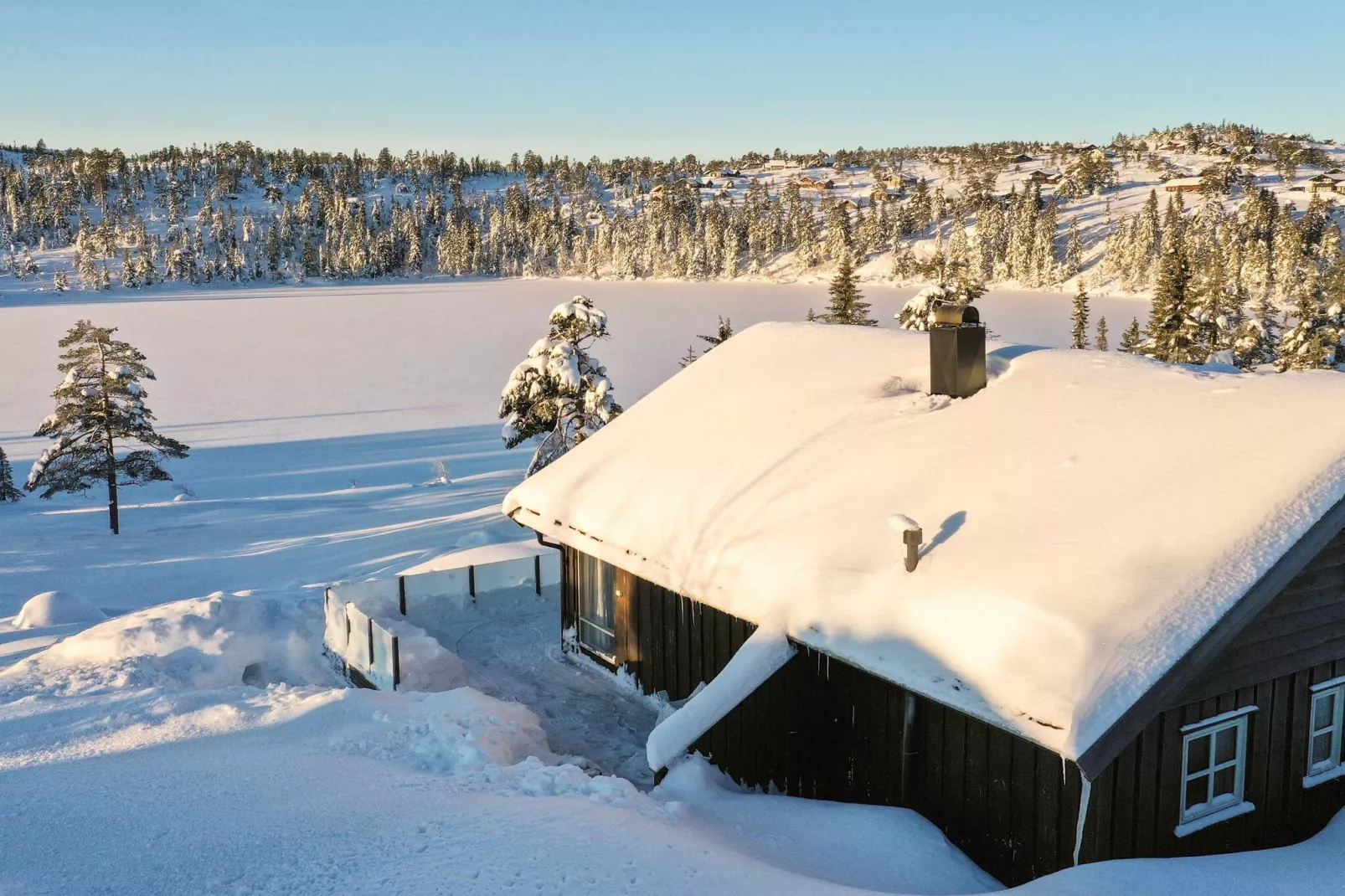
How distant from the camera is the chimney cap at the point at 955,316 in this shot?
36.1 feet

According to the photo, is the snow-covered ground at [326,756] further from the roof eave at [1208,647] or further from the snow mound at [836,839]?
the roof eave at [1208,647]

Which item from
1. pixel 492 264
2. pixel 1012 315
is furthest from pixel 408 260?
pixel 1012 315

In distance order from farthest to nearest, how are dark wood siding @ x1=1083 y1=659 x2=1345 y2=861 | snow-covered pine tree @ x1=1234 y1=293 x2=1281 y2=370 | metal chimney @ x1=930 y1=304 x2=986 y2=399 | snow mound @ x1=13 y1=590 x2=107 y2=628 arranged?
1. snow-covered pine tree @ x1=1234 y1=293 x2=1281 y2=370
2. snow mound @ x1=13 y1=590 x2=107 y2=628
3. metal chimney @ x1=930 y1=304 x2=986 y2=399
4. dark wood siding @ x1=1083 y1=659 x2=1345 y2=861

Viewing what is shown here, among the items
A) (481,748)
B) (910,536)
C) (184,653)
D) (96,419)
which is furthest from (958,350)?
(96,419)

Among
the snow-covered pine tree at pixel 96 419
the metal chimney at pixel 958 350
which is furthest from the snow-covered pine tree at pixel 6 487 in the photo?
the metal chimney at pixel 958 350

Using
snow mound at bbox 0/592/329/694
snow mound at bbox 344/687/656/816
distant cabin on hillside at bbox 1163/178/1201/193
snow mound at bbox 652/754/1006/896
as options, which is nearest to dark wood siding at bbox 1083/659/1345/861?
snow mound at bbox 652/754/1006/896

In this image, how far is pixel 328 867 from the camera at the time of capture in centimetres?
654

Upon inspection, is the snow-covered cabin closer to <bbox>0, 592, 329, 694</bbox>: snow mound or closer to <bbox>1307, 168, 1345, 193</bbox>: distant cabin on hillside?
<bbox>0, 592, 329, 694</bbox>: snow mound

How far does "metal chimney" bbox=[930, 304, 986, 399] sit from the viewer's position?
11094 millimetres

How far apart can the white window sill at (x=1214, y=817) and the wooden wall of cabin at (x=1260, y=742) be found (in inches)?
2.3

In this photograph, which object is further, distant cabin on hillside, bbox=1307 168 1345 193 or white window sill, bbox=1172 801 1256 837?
distant cabin on hillside, bbox=1307 168 1345 193

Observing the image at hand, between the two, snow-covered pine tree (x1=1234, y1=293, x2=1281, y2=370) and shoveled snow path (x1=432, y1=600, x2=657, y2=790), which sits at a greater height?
snow-covered pine tree (x1=1234, y1=293, x2=1281, y2=370)

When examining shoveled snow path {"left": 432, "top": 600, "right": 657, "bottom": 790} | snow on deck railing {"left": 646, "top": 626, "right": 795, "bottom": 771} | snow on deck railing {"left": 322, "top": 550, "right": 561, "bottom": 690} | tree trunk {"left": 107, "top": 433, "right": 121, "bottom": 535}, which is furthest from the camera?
tree trunk {"left": 107, "top": 433, "right": 121, "bottom": 535}

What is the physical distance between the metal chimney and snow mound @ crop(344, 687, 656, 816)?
5.81m
